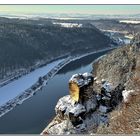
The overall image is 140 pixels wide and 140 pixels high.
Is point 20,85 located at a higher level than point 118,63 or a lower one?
lower

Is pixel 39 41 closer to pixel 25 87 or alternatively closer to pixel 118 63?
pixel 25 87

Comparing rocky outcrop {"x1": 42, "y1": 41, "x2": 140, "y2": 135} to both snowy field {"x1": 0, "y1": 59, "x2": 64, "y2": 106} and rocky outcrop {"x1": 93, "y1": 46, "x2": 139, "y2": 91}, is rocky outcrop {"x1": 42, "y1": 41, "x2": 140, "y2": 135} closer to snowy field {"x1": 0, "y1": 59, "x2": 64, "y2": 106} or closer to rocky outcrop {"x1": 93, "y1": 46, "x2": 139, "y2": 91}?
rocky outcrop {"x1": 93, "y1": 46, "x2": 139, "y2": 91}

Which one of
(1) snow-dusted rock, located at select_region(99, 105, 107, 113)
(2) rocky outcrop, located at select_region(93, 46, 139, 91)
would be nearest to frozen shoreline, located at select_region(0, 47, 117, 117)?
(2) rocky outcrop, located at select_region(93, 46, 139, 91)

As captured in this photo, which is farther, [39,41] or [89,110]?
[39,41]

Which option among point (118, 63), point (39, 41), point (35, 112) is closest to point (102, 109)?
point (35, 112)

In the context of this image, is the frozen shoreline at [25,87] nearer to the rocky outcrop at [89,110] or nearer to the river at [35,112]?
the river at [35,112]

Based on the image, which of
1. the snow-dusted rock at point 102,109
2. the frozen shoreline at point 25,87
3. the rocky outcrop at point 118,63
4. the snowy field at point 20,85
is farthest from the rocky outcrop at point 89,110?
the snowy field at point 20,85

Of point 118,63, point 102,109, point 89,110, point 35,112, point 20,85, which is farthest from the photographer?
point 20,85

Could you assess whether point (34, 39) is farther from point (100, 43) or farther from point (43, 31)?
point (100, 43)

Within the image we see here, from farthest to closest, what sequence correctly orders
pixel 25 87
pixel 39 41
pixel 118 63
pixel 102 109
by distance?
pixel 39 41
pixel 25 87
pixel 118 63
pixel 102 109
